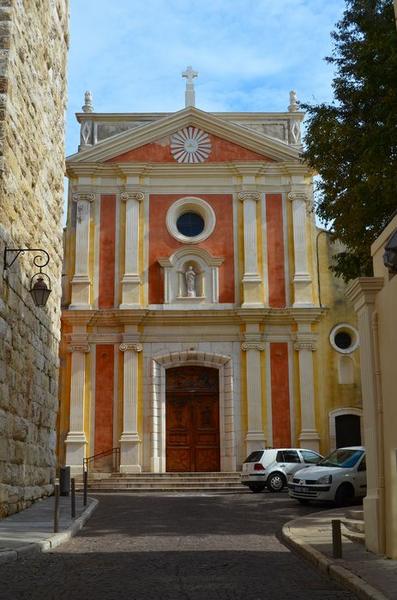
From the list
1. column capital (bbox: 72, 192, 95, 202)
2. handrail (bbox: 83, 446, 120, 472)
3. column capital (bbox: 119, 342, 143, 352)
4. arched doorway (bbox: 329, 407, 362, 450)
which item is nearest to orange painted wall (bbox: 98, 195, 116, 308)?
column capital (bbox: 72, 192, 95, 202)

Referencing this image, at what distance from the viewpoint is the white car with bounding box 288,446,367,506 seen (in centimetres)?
1697

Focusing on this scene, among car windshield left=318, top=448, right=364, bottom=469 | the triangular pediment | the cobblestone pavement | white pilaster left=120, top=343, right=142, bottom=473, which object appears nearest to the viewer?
the cobblestone pavement

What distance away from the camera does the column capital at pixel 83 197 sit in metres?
28.8

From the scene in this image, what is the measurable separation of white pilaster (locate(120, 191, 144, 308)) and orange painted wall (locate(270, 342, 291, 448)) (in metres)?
5.38

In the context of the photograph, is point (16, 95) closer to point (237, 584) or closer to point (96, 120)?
point (237, 584)

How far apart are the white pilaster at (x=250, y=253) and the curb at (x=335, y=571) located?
55.4 feet

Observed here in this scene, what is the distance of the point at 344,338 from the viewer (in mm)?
28297

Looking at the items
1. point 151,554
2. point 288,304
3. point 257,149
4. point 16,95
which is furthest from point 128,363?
point 151,554

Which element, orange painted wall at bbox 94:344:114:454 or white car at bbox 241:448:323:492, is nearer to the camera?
white car at bbox 241:448:323:492

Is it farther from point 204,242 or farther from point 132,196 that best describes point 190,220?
point 132,196

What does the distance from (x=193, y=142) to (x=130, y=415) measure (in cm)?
1078

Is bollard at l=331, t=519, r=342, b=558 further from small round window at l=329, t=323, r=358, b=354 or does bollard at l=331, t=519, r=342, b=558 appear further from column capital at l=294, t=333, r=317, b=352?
small round window at l=329, t=323, r=358, b=354

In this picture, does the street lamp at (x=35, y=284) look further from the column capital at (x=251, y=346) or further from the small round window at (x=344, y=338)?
the small round window at (x=344, y=338)

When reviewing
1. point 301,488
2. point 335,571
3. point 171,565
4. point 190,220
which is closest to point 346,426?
point 190,220
